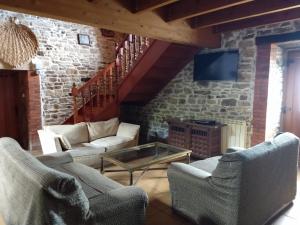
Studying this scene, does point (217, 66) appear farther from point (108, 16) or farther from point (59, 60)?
point (59, 60)

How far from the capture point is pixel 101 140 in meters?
4.53

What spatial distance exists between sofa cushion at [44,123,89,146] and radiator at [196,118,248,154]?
8.32 feet

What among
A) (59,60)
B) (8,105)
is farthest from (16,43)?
(8,105)

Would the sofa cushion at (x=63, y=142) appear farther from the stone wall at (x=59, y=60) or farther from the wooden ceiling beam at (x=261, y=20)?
the wooden ceiling beam at (x=261, y=20)

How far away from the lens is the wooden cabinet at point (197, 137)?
4422 millimetres

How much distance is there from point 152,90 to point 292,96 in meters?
2.86

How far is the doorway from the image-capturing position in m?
5.30

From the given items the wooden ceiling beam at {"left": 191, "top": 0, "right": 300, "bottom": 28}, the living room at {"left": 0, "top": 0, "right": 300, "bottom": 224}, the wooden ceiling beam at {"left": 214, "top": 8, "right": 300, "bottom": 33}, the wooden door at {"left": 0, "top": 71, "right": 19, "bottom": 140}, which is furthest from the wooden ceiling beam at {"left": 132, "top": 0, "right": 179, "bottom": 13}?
the wooden door at {"left": 0, "top": 71, "right": 19, "bottom": 140}

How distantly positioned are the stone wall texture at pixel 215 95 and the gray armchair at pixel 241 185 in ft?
6.14

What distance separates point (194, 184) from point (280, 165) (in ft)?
2.92

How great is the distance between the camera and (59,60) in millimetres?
5602

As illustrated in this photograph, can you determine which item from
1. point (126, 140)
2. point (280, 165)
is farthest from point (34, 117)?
point (280, 165)

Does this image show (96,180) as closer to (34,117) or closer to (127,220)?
(127,220)

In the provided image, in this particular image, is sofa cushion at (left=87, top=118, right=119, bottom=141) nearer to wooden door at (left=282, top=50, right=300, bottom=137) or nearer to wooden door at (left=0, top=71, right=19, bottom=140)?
wooden door at (left=0, top=71, right=19, bottom=140)
